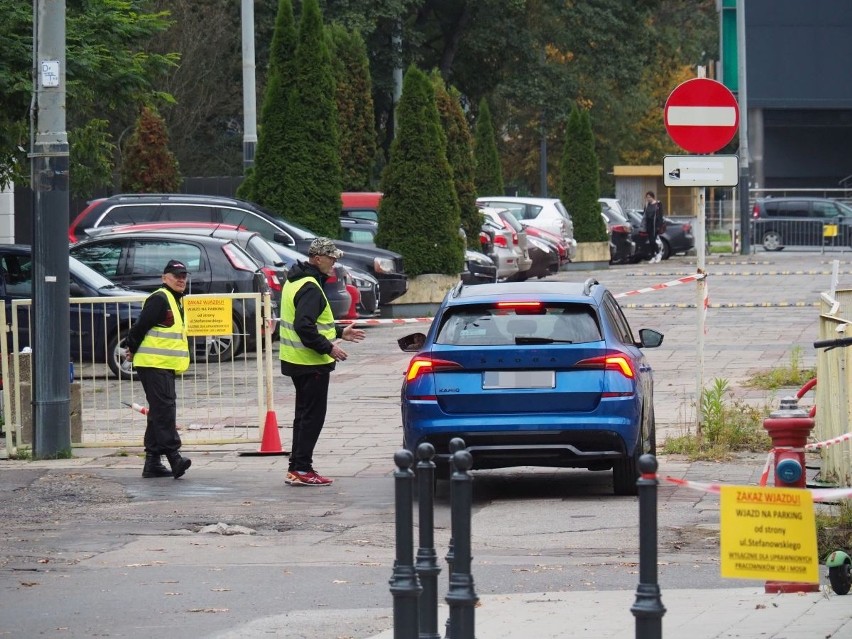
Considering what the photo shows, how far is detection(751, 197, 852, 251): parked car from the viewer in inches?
2026

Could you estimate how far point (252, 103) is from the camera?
31031 millimetres

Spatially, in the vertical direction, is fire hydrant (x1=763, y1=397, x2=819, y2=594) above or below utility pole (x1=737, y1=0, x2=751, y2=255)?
below

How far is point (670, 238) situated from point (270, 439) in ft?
116

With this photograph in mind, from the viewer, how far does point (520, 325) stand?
1112 centimetres

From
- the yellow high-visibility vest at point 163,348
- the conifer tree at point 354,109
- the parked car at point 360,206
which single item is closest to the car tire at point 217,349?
the yellow high-visibility vest at point 163,348

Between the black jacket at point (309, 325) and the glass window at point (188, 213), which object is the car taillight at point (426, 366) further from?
the glass window at point (188, 213)

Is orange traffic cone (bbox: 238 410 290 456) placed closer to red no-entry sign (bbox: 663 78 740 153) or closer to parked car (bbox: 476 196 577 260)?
red no-entry sign (bbox: 663 78 740 153)

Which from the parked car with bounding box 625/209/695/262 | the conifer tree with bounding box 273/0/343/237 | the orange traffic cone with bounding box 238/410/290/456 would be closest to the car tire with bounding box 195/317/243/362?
the orange traffic cone with bounding box 238/410/290/456

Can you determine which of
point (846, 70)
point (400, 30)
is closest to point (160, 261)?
point (400, 30)

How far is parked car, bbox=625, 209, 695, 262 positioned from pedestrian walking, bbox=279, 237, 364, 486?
35.3 metres

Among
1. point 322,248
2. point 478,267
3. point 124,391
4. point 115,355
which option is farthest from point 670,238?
point 322,248

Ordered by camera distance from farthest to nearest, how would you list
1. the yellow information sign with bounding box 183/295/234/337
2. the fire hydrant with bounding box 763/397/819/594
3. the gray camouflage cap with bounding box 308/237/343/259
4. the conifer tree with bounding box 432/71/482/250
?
the conifer tree with bounding box 432/71/482/250 < the yellow information sign with bounding box 183/295/234/337 < the gray camouflage cap with bounding box 308/237/343/259 < the fire hydrant with bounding box 763/397/819/594

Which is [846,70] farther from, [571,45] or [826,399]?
[826,399]

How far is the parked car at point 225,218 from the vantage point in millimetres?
25656
